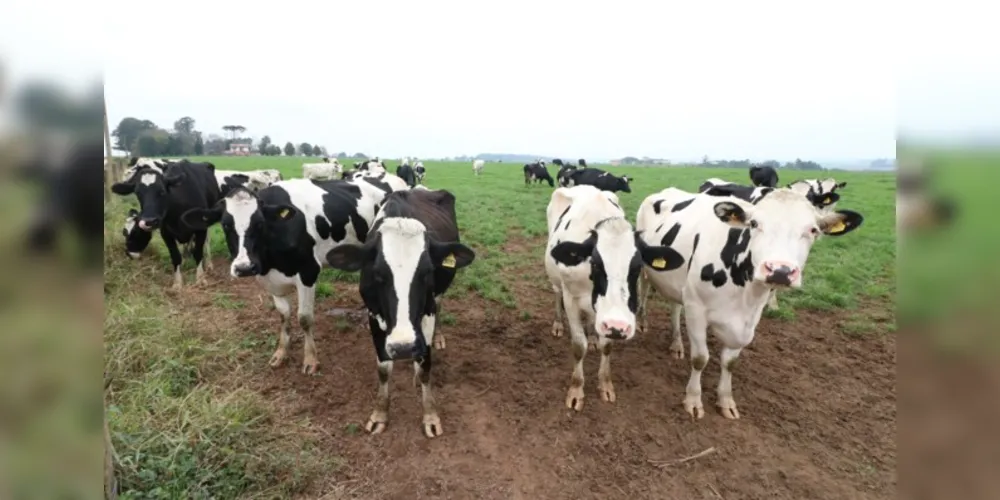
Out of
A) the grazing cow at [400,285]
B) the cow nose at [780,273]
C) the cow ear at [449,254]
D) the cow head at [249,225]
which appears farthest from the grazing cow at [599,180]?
the cow nose at [780,273]

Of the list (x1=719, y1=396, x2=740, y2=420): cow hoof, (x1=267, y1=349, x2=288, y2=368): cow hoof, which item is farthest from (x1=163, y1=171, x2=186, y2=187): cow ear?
(x1=719, y1=396, x2=740, y2=420): cow hoof

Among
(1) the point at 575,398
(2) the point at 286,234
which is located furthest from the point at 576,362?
(2) the point at 286,234

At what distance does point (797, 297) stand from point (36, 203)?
955 cm

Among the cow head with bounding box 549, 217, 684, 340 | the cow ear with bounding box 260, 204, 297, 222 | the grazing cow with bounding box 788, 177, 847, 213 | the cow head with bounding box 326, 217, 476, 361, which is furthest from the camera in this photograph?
the cow ear with bounding box 260, 204, 297, 222

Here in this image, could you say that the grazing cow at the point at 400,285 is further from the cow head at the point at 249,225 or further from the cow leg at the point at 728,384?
the cow leg at the point at 728,384

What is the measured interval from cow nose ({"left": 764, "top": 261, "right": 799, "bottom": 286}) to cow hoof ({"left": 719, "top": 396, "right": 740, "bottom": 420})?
→ 1.78 meters

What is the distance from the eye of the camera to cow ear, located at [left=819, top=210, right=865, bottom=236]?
3945 mm

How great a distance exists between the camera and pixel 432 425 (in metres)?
4.50

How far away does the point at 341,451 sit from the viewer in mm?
4203

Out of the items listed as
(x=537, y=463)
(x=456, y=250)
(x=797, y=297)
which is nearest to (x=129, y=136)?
(x=456, y=250)

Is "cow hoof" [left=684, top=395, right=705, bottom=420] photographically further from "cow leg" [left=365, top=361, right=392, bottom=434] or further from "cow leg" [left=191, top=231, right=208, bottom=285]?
"cow leg" [left=191, top=231, right=208, bottom=285]

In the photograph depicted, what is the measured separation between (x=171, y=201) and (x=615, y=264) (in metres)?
7.50

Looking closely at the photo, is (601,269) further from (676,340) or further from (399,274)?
(676,340)

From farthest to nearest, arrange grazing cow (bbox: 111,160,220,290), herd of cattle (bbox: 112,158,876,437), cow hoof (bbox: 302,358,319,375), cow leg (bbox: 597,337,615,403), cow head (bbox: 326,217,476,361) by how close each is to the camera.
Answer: grazing cow (bbox: 111,160,220,290) → cow hoof (bbox: 302,358,319,375) → cow leg (bbox: 597,337,615,403) → herd of cattle (bbox: 112,158,876,437) → cow head (bbox: 326,217,476,361)
